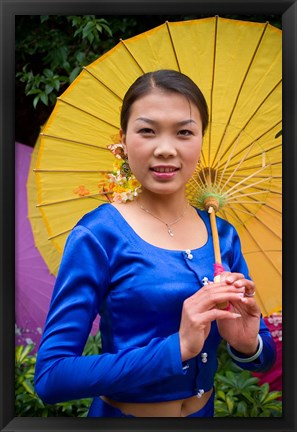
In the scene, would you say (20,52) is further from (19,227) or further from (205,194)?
(205,194)

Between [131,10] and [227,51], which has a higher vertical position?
[131,10]

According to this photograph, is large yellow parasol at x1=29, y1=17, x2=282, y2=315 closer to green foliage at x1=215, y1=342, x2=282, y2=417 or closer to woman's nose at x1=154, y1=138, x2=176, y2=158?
woman's nose at x1=154, y1=138, x2=176, y2=158

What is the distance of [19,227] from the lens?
2.35 metres

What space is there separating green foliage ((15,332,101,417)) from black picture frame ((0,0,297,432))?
42cm

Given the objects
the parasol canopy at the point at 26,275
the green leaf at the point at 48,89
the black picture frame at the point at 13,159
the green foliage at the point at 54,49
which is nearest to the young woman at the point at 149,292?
the black picture frame at the point at 13,159

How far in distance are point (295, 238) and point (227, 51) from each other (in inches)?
26.9

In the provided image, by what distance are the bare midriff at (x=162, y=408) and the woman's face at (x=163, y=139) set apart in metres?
0.65

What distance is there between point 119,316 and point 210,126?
2.24 feet

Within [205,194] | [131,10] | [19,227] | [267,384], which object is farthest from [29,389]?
[131,10]

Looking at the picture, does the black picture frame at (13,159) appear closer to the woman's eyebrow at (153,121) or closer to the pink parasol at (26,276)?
the pink parasol at (26,276)

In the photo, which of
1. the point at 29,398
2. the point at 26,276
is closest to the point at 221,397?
the point at 29,398

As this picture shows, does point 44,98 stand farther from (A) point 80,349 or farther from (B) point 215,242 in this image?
(A) point 80,349

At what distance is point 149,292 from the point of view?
6.02ft

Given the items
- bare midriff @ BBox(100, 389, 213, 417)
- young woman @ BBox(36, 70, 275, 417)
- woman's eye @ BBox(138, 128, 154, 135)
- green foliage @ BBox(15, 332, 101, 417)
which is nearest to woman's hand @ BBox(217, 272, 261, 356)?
young woman @ BBox(36, 70, 275, 417)
